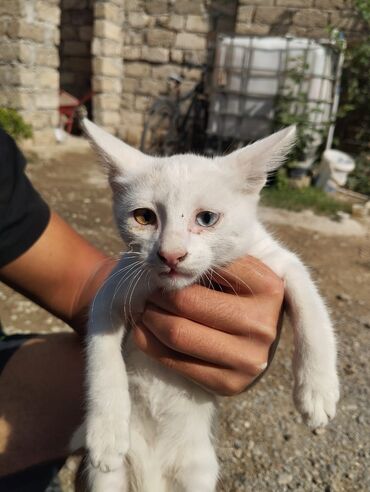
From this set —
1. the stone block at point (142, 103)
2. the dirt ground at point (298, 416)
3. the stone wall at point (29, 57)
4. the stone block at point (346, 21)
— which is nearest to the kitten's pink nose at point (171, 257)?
the dirt ground at point (298, 416)

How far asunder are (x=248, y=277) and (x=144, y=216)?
1.19ft

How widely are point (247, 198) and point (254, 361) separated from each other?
19.8 inches

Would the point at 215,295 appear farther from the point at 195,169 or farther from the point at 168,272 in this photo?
the point at 195,169

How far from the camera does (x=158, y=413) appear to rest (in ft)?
4.89

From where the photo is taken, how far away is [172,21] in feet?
28.5

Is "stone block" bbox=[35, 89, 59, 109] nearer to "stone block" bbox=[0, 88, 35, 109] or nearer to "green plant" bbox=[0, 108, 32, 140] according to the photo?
"stone block" bbox=[0, 88, 35, 109]

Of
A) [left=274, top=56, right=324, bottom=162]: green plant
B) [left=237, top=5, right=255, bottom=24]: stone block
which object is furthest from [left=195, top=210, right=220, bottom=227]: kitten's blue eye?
[left=237, top=5, right=255, bottom=24]: stone block

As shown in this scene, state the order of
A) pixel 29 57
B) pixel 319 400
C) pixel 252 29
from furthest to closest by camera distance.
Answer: pixel 252 29 < pixel 29 57 < pixel 319 400

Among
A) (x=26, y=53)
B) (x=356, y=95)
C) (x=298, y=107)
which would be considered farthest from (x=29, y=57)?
(x=356, y=95)

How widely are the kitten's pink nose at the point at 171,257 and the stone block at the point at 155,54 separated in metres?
8.55

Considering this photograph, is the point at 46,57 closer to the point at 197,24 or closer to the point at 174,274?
the point at 197,24

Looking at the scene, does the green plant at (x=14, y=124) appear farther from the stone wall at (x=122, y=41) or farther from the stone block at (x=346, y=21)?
the stone block at (x=346, y=21)

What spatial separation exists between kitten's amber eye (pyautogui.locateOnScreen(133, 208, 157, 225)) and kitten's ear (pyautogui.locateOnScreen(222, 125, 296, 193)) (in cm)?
28

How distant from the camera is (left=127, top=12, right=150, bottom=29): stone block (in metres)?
8.95
